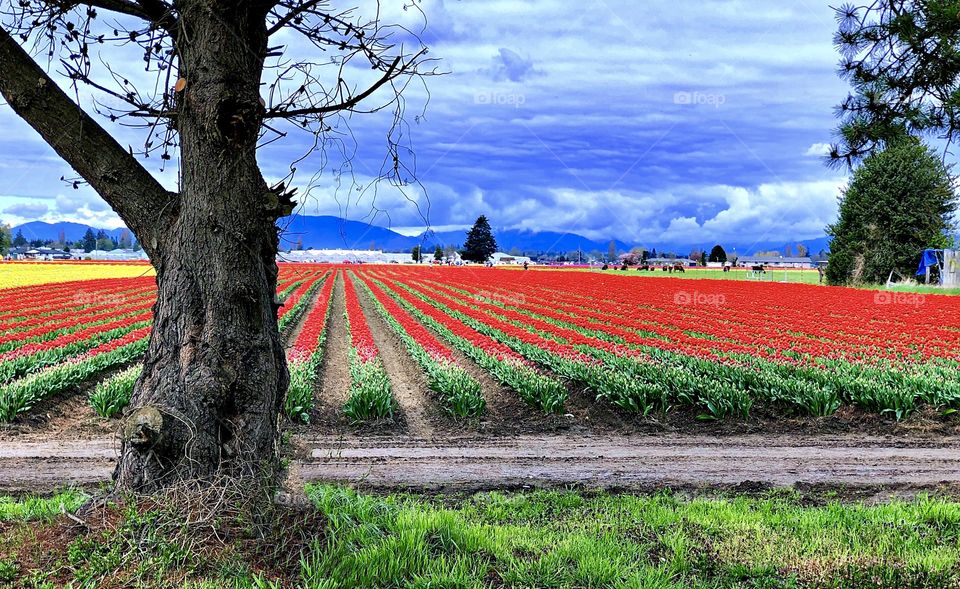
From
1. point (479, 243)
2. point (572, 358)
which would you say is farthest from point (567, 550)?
point (479, 243)

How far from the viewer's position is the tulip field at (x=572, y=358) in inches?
423

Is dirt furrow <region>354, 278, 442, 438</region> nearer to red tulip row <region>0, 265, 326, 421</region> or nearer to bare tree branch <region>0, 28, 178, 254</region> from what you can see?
red tulip row <region>0, 265, 326, 421</region>

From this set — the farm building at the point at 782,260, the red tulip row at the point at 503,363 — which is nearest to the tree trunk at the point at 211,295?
the red tulip row at the point at 503,363

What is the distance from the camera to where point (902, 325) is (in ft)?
65.7

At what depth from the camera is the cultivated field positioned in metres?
7.86

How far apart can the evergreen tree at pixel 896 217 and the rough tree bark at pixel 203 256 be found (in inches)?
1988

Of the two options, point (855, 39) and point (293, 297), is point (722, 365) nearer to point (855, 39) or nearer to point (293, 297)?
point (855, 39)

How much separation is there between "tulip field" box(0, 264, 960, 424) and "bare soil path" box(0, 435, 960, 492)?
4.14ft

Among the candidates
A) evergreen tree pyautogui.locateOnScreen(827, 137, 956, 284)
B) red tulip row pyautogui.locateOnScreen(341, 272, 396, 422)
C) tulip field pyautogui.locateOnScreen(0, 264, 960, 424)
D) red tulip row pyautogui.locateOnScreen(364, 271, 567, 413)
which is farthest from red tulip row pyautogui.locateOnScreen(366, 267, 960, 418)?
evergreen tree pyautogui.locateOnScreen(827, 137, 956, 284)

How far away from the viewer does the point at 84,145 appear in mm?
3990

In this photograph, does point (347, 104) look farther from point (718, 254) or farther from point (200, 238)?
point (718, 254)

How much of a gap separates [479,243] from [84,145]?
4736 inches

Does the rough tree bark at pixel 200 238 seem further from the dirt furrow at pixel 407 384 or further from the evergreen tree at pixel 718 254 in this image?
the evergreen tree at pixel 718 254

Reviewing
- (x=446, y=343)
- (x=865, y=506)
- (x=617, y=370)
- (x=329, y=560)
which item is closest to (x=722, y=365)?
(x=617, y=370)
